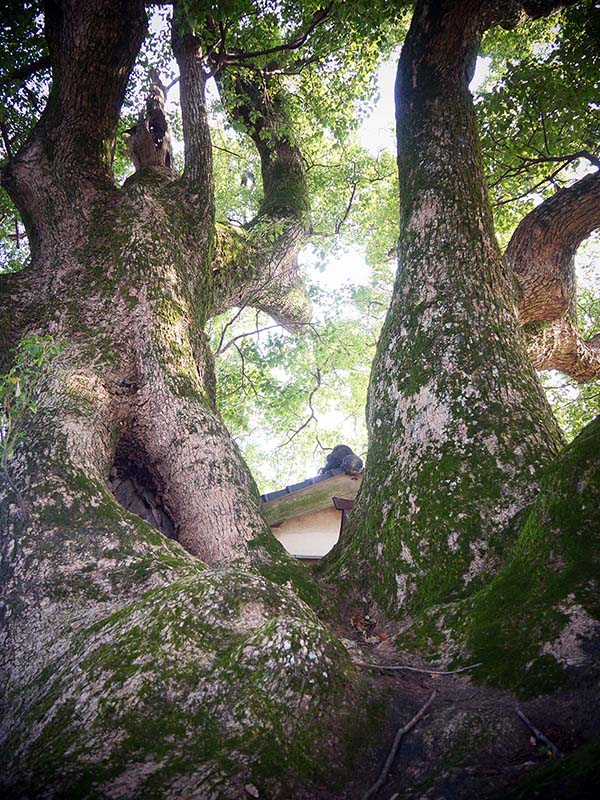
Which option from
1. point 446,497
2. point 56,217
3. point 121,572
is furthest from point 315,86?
point 121,572

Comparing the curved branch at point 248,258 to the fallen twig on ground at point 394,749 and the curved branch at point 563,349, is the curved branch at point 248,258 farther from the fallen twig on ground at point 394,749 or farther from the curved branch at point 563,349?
the fallen twig on ground at point 394,749

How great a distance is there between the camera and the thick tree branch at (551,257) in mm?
5746

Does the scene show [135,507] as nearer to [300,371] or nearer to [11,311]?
[11,311]

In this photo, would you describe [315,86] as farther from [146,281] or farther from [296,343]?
[146,281]

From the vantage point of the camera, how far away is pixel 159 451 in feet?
13.5

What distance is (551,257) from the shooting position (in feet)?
19.9

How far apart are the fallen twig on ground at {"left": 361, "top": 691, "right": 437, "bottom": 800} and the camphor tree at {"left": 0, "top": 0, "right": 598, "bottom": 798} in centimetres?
17

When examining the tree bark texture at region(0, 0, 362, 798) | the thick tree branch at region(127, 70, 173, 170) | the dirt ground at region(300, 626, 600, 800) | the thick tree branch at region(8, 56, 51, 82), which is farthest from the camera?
the thick tree branch at region(8, 56, 51, 82)

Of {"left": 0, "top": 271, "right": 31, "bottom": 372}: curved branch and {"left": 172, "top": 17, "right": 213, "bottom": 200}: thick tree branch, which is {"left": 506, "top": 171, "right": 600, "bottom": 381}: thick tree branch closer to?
{"left": 172, "top": 17, "right": 213, "bottom": 200}: thick tree branch

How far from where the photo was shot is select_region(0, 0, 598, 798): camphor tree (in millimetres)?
1989

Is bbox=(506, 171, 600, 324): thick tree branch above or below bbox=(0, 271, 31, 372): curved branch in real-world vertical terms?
below

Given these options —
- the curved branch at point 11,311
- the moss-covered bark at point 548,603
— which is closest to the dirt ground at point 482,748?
the moss-covered bark at point 548,603

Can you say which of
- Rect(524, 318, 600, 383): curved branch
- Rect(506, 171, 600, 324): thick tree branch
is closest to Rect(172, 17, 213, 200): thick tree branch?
Rect(506, 171, 600, 324): thick tree branch

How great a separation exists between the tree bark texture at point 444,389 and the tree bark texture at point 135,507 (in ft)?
2.55
